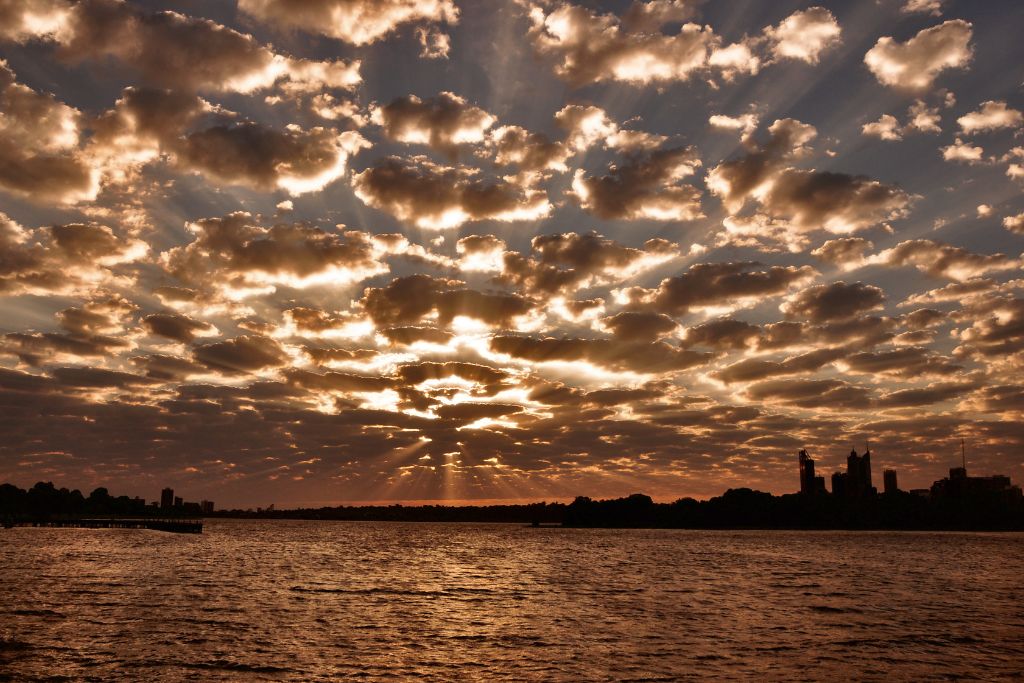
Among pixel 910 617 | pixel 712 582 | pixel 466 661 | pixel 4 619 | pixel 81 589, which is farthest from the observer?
pixel 712 582

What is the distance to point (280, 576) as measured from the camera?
87.5 m

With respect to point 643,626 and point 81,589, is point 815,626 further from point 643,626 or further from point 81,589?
point 81,589

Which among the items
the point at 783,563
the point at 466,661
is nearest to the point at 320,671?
the point at 466,661

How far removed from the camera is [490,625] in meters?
50.7

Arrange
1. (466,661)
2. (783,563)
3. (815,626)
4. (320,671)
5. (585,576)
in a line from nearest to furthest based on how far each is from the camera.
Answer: (320,671), (466,661), (815,626), (585,576), (783,563)

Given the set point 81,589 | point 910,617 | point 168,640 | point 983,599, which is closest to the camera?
point 168,640

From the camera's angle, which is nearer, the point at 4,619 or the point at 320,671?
the point at 320,671

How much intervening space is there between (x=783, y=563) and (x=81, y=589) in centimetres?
10689

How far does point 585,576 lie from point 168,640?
2382 inches

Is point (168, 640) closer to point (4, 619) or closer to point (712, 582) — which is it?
point (4, 619)

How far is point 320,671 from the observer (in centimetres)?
3547

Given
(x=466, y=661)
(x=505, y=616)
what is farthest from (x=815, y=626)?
(x=466, y=661)

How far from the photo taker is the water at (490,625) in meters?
36.7

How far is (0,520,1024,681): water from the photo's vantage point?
36.7 m
